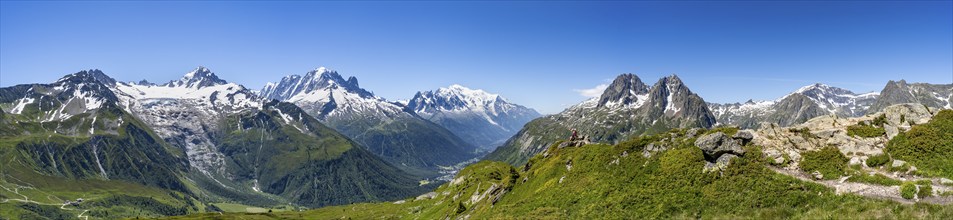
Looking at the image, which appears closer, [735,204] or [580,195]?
[735,204]

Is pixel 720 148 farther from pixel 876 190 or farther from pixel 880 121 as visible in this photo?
pixel 880 121

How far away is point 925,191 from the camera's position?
39.2m

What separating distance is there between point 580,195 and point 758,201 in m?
21.5

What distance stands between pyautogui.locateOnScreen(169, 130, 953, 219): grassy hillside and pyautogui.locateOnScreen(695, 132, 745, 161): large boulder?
3.76 feet

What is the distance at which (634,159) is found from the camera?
2464 inches

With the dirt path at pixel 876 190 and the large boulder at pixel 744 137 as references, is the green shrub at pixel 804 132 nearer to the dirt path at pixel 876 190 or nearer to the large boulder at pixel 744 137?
the large boulder at pixel 744 137

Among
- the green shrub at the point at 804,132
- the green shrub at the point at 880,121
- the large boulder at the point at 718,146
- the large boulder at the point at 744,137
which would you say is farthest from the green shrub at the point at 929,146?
the large boulder at the point at 718,146

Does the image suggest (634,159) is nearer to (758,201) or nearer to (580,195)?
(580,195)

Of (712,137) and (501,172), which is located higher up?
(712,137)

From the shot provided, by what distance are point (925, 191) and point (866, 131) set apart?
643 inches

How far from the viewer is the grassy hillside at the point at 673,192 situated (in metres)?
41.3

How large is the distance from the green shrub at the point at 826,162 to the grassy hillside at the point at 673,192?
3495 mm

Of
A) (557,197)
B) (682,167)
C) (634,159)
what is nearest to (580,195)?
(557,197)

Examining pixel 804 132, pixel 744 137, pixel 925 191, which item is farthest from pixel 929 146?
pixel 744 137
